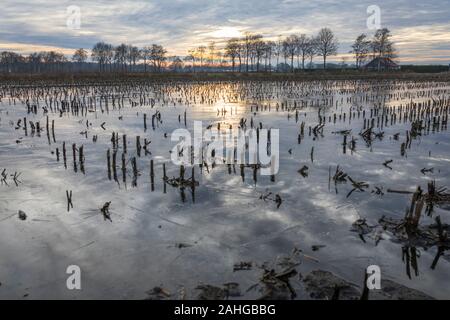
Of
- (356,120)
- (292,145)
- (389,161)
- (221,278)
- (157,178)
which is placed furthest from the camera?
(356,120)

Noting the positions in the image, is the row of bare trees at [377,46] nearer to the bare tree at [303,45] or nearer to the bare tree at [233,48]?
the bare tree at [303,45]

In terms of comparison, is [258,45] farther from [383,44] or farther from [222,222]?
[222,222]

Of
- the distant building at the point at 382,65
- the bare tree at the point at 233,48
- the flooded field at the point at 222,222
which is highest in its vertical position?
the bare tree at the point at 233,48

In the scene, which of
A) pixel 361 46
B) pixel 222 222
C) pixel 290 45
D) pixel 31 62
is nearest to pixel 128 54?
pixel 31 62

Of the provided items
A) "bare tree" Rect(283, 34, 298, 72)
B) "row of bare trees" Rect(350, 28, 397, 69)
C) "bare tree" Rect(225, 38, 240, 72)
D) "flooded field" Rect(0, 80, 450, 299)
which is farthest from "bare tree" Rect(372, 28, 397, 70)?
"flooded field" Rect(0, 80, 450, 299)

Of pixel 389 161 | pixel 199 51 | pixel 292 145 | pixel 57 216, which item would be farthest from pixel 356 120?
pixel 199 51

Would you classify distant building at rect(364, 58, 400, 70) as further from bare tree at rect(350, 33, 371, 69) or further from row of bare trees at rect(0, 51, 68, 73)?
row of bare trees at rect(0, 51, 68, 73)

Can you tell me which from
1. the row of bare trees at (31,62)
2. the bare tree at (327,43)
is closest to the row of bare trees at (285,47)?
the bare tree at (327,43)

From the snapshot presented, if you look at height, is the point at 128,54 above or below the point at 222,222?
above

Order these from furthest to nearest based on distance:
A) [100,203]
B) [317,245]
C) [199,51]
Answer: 1. [199,51]
2. [100,203]
3. [317,245]
